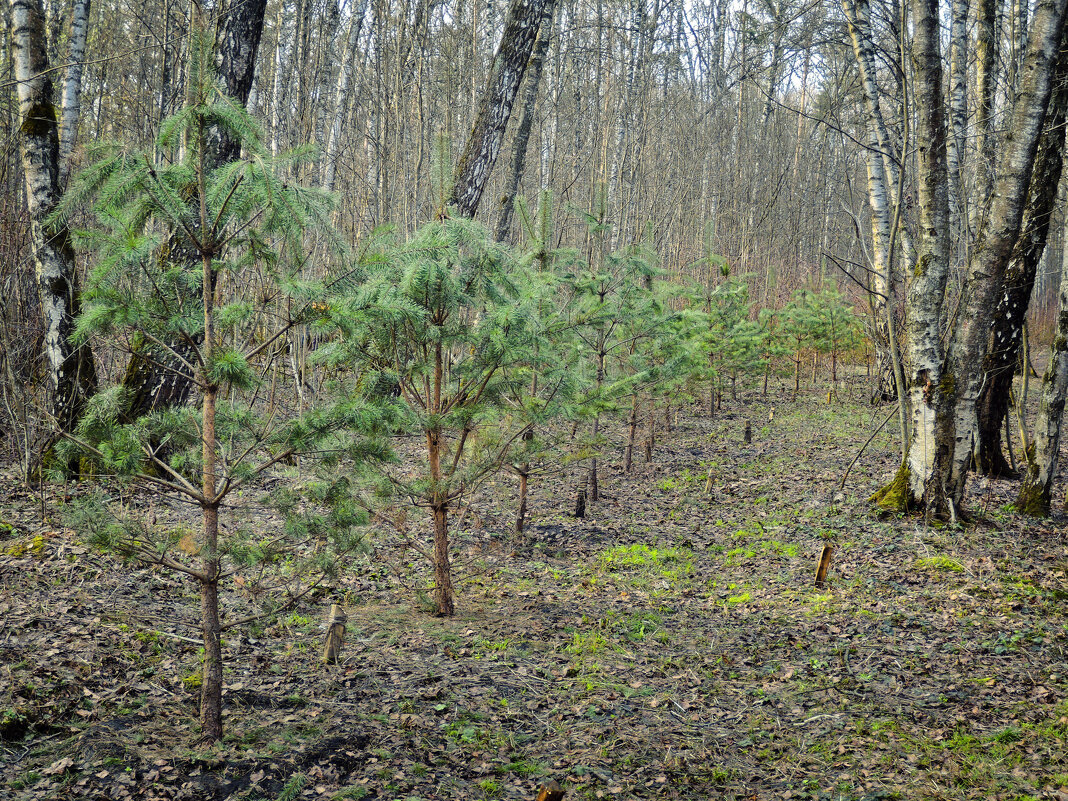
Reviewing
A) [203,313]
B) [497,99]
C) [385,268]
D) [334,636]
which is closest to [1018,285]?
[497,99]

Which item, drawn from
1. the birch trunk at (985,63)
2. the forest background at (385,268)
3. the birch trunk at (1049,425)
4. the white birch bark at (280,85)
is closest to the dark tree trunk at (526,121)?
the forest background at (385,268)

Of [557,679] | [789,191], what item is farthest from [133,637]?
[789,191]

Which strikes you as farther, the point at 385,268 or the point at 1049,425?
the point at 1049,425

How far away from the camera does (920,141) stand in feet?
20.0

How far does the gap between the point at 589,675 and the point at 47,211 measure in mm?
5580

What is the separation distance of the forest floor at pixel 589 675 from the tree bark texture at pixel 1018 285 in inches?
51.4

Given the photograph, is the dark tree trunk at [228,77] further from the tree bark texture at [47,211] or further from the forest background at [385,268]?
the tree bark texture at [47,211]

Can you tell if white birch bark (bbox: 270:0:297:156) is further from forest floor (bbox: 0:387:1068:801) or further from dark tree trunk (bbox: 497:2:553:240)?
forest floor (bbox: 0:387:1068:801)

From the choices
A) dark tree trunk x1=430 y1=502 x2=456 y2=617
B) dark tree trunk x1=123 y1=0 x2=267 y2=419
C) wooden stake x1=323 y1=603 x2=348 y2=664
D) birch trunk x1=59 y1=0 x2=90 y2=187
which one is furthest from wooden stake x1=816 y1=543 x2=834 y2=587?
birch trunk x1=59 y1=0 x2=90 y2=187

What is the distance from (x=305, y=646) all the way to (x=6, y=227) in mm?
4502

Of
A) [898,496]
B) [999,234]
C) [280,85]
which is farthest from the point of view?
[280,85]

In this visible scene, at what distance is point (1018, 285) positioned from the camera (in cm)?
711

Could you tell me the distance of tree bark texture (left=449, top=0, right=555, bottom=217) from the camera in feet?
25.4

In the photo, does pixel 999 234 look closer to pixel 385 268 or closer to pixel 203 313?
pixel 385 268
